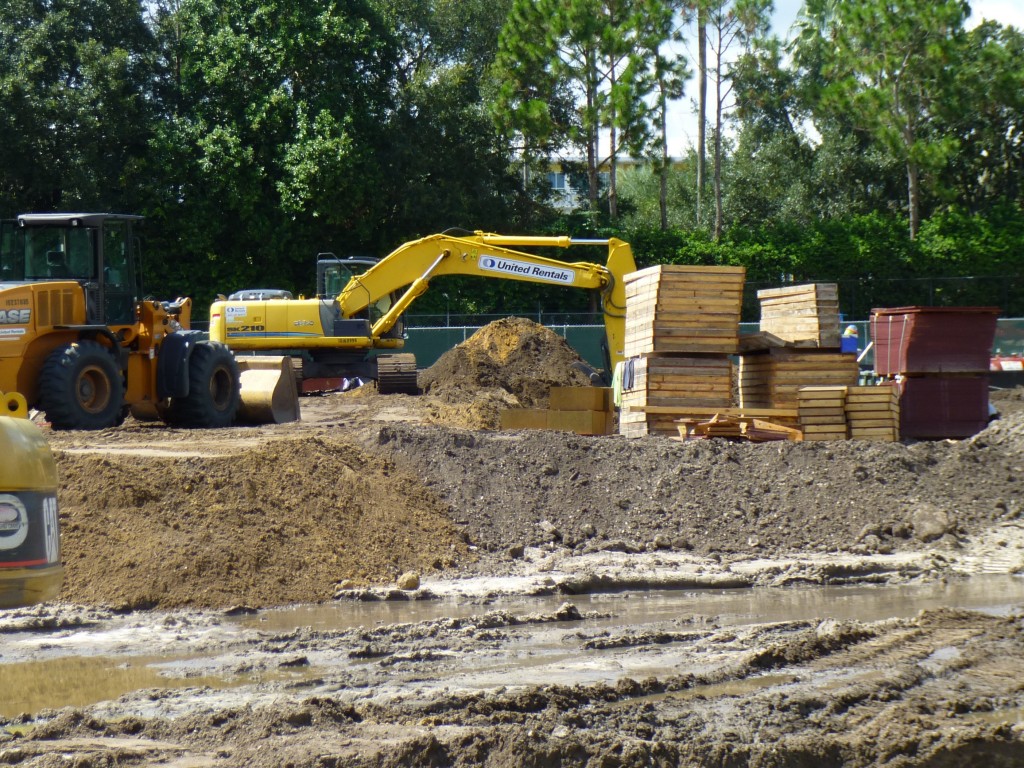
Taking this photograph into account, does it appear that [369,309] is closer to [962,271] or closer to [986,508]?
[986,508]

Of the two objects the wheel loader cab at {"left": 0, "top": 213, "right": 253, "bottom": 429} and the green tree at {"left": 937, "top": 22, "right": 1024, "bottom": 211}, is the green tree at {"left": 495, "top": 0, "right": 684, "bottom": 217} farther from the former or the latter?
the wheel loader cab at {"left": 0, "top": 213, "right": 253, "bottom": 429}

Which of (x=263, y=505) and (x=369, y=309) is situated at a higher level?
(x=369, y=309)

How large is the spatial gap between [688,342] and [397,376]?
943cm

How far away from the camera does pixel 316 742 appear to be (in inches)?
211

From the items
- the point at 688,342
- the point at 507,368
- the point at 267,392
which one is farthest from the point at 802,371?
the point at 507,368

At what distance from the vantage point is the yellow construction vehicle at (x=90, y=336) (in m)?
14.9

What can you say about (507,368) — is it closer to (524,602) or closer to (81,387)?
(81,387)

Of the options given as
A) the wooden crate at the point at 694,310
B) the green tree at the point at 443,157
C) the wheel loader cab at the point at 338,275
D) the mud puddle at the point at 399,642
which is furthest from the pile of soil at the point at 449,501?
the green tree at the point at 443,157

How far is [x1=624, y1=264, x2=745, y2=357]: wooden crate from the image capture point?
1598 centimetres

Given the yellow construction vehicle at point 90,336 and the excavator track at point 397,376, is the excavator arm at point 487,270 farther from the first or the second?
the yellow construction vehicle at point 90,336

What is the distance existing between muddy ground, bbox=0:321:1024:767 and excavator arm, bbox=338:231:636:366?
6.20 metres

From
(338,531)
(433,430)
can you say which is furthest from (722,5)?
(338,531)

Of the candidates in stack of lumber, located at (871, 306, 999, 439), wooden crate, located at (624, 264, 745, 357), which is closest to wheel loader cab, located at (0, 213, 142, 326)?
wooden crate, located at (624, 264, 745, 357)

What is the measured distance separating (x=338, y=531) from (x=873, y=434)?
8016mm
